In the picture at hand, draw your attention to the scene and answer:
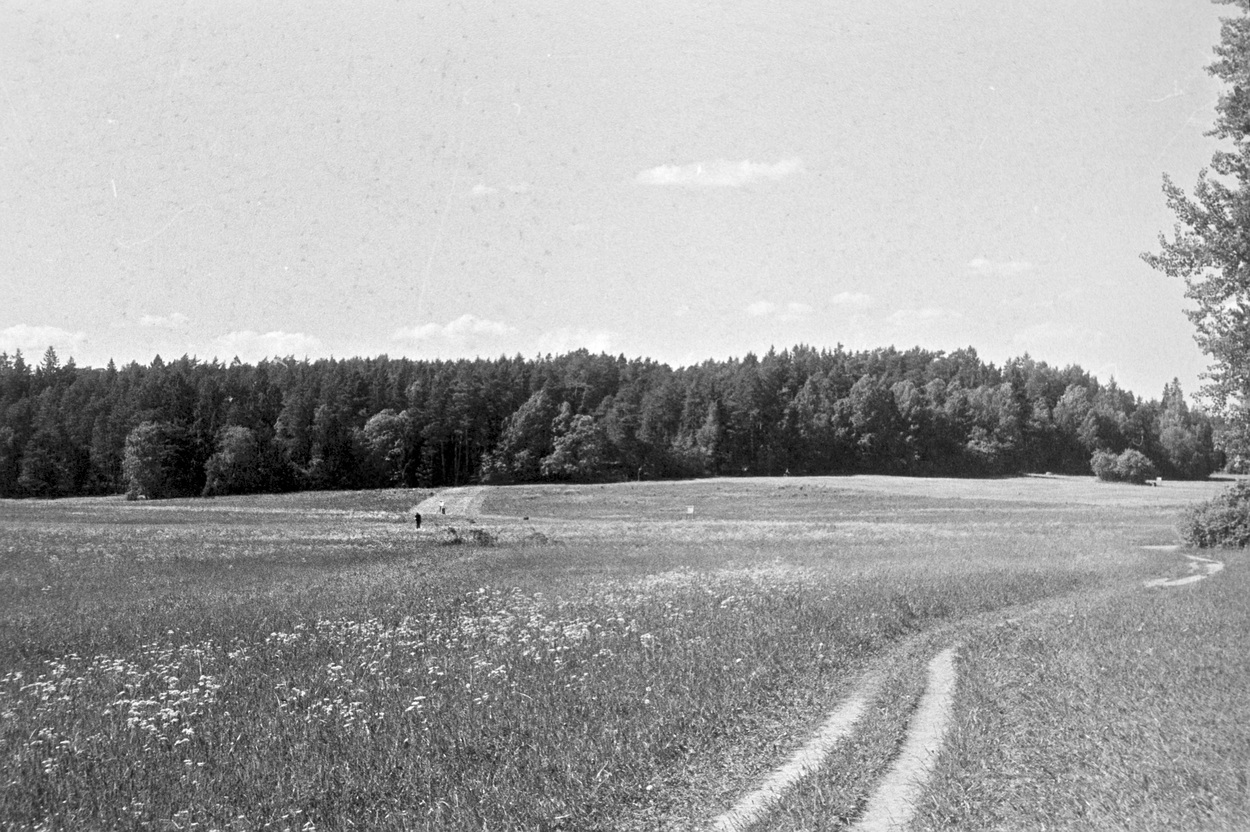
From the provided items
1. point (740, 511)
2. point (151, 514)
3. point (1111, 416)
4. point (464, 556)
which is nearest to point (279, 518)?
point (151, 514)

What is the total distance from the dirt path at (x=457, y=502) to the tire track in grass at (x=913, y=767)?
59320mm

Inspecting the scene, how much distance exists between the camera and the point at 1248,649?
522 inches

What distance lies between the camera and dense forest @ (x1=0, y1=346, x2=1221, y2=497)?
98.4m

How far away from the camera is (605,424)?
126 metres

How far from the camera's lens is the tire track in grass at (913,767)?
25.0ft

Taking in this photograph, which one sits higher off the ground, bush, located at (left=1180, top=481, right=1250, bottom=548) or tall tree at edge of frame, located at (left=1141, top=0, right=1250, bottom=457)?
tall tree at edge of frame, located at (left=1141, top=0, right=1250, bottom=457)

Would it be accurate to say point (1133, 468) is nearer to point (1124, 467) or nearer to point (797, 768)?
point (1124, 467)

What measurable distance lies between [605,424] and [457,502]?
1684 inches

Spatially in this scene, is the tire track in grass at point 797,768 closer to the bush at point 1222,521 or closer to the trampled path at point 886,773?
the trampled path at point 886,773

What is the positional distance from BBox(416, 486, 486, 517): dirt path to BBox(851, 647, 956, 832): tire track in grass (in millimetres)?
59320

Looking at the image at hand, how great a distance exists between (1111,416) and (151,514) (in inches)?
5512

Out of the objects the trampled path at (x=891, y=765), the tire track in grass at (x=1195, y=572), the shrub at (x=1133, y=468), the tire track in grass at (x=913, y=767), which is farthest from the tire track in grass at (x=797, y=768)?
the shrub at (x=1133, y=468)

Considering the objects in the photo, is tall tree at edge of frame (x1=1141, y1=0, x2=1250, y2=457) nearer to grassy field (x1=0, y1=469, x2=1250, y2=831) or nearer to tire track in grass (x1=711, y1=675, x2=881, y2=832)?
grassy field (x1=0, y1=469, x2=1250, y2=831)

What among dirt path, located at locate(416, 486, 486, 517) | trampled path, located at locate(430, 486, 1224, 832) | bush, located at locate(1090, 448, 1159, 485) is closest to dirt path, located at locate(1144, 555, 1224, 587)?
trampled path, located at locate(430, 486, 1224, 832)
